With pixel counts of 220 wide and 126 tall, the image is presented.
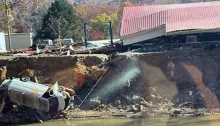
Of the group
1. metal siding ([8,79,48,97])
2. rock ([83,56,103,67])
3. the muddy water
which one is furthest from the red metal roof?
metal siding ([8,79,48,97])

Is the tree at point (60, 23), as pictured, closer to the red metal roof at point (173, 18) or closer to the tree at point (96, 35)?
the tree at point (96, 35)

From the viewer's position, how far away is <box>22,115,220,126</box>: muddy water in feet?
64.7

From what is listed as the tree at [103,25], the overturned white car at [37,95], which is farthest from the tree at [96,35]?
the overturned white car at [37,95]

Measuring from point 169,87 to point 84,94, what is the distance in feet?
13.8

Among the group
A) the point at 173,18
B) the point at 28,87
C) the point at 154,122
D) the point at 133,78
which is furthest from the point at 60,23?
the point at 154,122

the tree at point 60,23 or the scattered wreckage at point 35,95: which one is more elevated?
the tree at point 60,23

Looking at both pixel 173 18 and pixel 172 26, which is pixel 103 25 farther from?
pixel 172 26

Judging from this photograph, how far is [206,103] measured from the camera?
22.2 meters

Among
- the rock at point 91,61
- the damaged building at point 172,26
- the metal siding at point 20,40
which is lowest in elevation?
the rock at point 91,61

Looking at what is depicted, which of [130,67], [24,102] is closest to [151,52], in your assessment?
[130,67]

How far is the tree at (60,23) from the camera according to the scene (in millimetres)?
44312

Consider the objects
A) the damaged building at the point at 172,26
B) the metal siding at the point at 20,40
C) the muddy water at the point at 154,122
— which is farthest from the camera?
the metal siding at the point at 20,40

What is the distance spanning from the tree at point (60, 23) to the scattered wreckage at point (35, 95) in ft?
69.2

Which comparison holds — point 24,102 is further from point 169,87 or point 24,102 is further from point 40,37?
point 40,37
